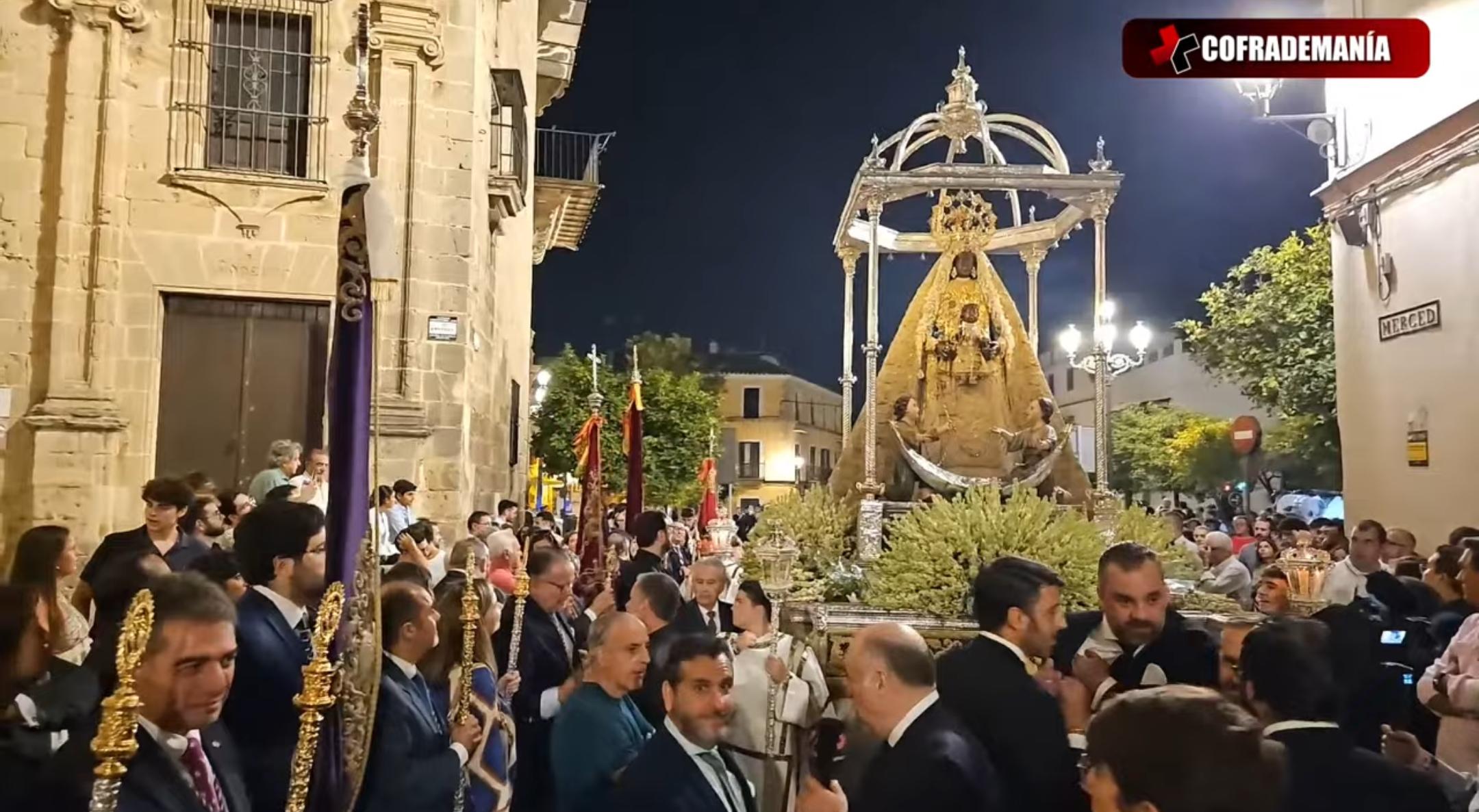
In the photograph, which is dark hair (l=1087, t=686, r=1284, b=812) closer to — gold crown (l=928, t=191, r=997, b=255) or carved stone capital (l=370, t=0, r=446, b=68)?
gold crown (l=928, t=191, r=997, b=255)

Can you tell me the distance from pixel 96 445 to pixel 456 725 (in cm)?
760

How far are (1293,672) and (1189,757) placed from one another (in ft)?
3.73

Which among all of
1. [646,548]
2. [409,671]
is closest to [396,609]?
[409,671]

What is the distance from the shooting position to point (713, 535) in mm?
11898

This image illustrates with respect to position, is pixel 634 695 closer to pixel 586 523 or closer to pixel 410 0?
pixel 586 523

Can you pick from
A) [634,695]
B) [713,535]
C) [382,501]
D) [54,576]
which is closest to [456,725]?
[634,695]

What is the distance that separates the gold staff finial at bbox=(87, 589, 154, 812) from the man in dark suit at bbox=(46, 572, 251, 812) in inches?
2.9

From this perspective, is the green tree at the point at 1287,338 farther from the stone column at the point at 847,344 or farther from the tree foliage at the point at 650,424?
the tree foliage at the point at 650,424

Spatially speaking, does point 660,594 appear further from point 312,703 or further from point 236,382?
point 236,382

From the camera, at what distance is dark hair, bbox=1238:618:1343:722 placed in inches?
123

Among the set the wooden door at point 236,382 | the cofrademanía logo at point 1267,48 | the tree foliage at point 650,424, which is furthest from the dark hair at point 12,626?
the tree foliage at point 650,424

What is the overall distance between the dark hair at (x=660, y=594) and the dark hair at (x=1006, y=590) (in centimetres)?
159

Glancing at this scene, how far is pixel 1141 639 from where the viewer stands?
14.9ft

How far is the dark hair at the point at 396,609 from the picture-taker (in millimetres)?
3533
